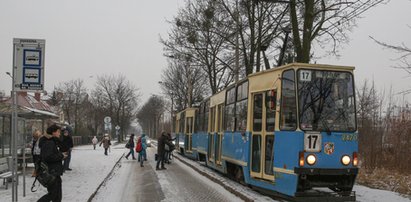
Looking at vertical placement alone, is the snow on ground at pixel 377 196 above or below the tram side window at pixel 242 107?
below

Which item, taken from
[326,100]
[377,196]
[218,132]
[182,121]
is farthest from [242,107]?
[182,121]

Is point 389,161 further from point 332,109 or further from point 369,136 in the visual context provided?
point 332,109

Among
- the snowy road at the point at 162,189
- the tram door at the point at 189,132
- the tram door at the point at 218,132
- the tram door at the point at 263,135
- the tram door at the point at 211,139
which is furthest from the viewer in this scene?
the tram door at the point at 189,132

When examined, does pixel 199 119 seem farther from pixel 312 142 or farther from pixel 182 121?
pixel 312 142

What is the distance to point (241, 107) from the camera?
1450 cm

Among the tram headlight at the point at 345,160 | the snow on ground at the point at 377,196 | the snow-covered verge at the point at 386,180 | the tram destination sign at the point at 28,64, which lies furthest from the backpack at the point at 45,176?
the snow-covered verge at the point at 386,180

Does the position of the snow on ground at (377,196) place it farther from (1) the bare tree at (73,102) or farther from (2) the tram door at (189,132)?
(1) the bare tree at (73,102)

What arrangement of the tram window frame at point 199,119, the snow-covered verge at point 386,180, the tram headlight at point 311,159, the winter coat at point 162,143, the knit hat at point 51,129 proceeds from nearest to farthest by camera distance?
the knit hat at point 51,129
the tram headlight at point 311,159
the snow-covered verge at point 386,180
the winter coat at point 162,143
the tram window frame at point 199,119

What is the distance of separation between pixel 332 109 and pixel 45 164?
20.9 ft

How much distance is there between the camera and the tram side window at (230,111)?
51.3 feet

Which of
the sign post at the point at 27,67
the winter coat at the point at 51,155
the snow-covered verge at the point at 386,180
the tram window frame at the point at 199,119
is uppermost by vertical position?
the sign post at the point at 27,67

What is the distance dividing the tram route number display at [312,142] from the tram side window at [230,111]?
15.7ft

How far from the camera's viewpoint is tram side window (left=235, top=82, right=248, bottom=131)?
1384 cm

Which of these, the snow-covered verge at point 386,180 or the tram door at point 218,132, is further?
the tram door at point 218,132
